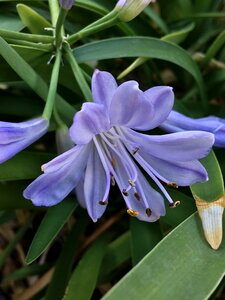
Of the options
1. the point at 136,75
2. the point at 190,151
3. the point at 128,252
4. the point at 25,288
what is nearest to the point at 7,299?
the point at 25,288

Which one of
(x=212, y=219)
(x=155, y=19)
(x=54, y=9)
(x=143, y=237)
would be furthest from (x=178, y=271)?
(x=155, y=19)

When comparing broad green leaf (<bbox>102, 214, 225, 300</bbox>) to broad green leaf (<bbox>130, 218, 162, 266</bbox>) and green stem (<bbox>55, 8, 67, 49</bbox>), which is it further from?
green stem (<bbox>55, 8, 67, 49</bbox>)

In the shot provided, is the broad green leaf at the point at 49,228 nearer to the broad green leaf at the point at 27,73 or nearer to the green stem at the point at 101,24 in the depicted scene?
the broad green leaf at the point at 27,73

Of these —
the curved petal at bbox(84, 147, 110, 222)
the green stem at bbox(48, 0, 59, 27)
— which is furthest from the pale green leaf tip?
the green stem at bbox(48, 0, 59, 27)

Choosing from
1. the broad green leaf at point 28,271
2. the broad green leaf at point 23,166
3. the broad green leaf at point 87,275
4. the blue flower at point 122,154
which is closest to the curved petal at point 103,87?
the blue flower at point 122,154

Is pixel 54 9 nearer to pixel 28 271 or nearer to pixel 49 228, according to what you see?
pixel 49 228

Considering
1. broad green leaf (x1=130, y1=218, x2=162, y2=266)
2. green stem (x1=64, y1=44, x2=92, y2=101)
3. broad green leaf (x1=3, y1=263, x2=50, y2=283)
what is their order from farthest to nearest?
broad green leaf (x1=3, y1=263, x2=50, y2=283)
broad green leaf (x1=130, y1=218, x2=162, y2=266)
green stem (x1=64, y1=44, x2=92, y2=101)
